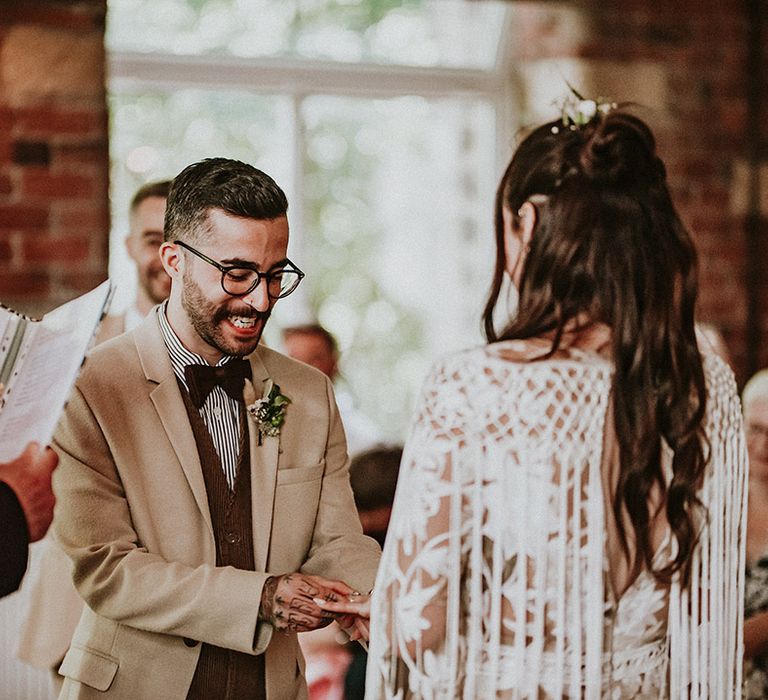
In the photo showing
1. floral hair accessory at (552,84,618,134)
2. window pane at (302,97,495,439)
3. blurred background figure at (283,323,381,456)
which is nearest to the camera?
floral hair accessory at (552,84,618,134)

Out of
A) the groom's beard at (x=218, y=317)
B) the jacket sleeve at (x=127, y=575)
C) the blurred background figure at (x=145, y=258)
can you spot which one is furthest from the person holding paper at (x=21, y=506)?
the blurred background figure at (x=145, y=258)

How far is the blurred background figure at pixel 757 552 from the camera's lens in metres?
2.83

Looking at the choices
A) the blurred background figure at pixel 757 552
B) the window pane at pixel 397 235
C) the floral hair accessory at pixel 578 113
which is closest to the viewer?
the floral hair accessory at pixel 578 113

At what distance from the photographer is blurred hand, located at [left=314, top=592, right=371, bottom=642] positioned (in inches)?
79.1

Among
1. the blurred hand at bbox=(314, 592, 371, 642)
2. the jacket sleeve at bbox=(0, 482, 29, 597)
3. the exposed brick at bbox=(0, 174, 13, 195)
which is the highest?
the exposed brick at bbox=(0, 174, 13, 195)

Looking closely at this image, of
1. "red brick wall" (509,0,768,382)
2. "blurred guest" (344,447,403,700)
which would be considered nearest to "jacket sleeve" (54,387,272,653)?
"blurred guest" (344,447,403,700)

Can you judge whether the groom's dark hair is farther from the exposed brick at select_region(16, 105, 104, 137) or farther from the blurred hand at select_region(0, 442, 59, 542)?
the exposed brick at select_region(16, 105, 104, 137)

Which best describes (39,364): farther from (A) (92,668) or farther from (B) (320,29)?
(B) (320,29)

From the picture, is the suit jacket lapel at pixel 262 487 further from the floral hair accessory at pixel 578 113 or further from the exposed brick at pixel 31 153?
the exposed brick at pixel 31 153

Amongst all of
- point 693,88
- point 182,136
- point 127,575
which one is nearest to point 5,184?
point 182,136

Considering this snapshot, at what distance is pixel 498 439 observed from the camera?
5.64 ft

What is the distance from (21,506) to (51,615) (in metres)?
1.23

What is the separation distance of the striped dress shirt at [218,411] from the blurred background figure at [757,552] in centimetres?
142

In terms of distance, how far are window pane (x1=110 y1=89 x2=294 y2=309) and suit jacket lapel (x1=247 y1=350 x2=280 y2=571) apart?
8.72 ft
